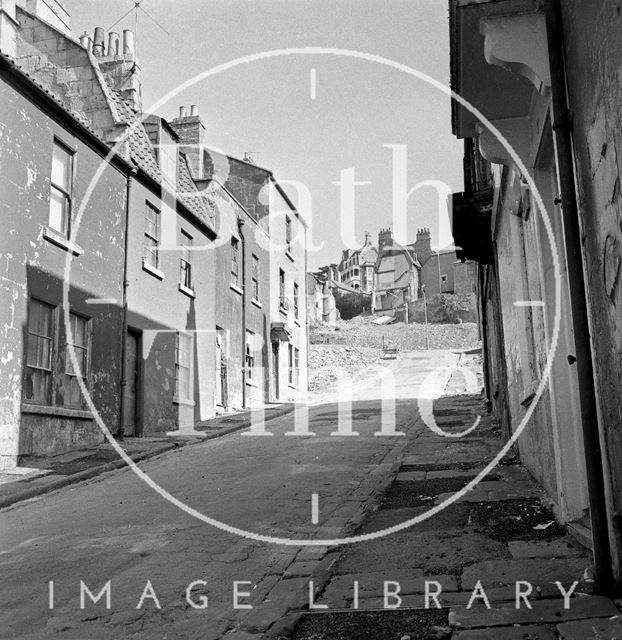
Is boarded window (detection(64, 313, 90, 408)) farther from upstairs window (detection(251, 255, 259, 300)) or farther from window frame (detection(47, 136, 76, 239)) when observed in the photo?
upstairs window (detection(251, 255, 259, 300))

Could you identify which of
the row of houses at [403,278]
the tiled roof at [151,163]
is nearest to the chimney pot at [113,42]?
the tiled roof at [151,163]

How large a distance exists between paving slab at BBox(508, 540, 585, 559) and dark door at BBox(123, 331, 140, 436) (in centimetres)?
1152

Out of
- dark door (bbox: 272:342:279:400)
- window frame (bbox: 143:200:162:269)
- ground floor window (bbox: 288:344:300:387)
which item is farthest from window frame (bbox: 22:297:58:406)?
ground floor window (bbox: 288:344:300:387)

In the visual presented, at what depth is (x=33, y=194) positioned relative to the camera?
12570 millimetres

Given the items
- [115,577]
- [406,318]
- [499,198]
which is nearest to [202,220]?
[499,198]

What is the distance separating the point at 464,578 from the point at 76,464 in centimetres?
886

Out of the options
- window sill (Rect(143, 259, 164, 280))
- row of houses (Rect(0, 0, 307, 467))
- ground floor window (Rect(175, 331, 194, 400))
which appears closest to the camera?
row of houses (Rect(0, 0, 307, 467))

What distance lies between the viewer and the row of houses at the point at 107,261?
1216 centimetres

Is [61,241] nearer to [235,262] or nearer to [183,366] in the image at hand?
[183,366]

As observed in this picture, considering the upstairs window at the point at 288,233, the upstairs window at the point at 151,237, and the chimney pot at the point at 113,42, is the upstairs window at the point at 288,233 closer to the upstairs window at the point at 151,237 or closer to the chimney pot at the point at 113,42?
the chimney pot at the point at 113,42

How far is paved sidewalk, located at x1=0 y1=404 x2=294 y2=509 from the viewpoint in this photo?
33.4 ft

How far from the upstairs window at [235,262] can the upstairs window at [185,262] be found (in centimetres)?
352

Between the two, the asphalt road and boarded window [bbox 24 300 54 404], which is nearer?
the asphalt road

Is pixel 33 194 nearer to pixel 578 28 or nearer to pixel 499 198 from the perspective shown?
pixel 499 198
